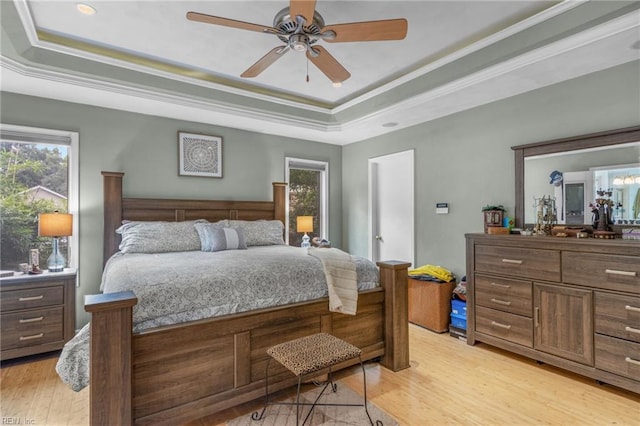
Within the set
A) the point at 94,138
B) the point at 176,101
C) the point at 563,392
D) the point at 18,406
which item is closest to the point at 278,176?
the point at 176,101

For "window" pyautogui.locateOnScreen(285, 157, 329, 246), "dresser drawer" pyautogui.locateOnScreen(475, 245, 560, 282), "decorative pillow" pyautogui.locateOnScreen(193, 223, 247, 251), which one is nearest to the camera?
"dresser drawer" pyautogui.locateOnScreen(475, 245, 560, 282)

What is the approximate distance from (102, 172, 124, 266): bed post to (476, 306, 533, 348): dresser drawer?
3.88 metres

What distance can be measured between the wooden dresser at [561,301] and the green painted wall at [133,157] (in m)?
3.02

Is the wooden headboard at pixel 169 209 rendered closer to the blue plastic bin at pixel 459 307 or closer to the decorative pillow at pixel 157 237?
the decorative pillow at pixel 157 237

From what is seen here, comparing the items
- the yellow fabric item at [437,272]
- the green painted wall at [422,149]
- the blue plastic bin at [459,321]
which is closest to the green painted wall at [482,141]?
the green painted wall at [422,149]

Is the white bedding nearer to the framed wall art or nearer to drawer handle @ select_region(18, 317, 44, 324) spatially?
drawer handle @ select_region(18, 317, 44, 324)

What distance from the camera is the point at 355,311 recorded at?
8.38 ft

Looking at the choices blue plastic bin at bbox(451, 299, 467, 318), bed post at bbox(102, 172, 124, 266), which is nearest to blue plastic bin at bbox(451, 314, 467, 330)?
blue plastic bin at bbox(451, 299, 467, 318)

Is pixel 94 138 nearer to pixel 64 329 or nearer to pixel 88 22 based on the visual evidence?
pixel 88 22

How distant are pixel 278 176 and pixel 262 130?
71 cm

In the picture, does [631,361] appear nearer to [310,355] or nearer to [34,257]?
[310,355]

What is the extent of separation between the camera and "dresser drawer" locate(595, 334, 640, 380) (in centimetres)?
227

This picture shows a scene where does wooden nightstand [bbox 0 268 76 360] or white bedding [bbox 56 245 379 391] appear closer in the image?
white bedding [bbox 56 245 379 391]

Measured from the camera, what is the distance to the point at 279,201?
4867 mm
